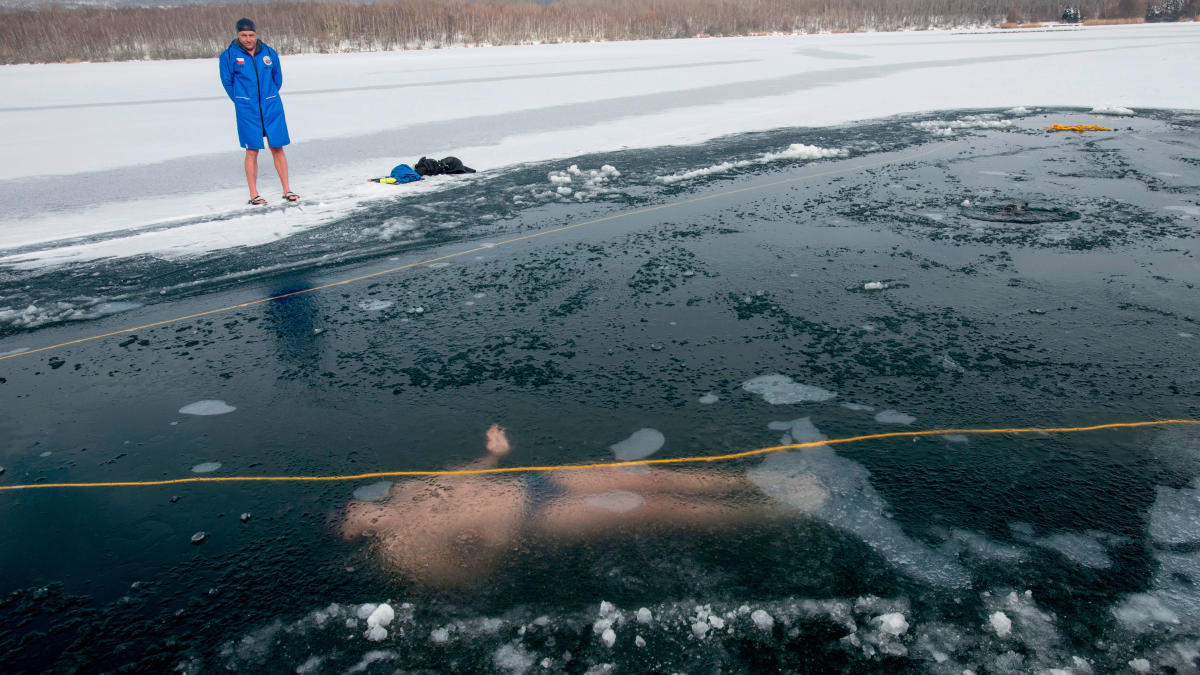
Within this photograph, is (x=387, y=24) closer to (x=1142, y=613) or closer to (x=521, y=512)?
(x=521, y=512)

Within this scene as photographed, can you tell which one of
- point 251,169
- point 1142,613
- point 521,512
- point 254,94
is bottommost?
point 1142,613

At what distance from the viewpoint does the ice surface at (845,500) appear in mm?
2420

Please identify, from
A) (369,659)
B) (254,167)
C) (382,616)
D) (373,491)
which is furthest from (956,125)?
(369,659)

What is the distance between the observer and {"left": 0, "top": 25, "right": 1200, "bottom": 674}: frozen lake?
87.4 inches

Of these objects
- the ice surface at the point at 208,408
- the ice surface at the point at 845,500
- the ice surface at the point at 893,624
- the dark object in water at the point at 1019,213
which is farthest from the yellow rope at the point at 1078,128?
the ice surface at the point at 208,408

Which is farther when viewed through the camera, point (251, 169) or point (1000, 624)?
point (251, 169)

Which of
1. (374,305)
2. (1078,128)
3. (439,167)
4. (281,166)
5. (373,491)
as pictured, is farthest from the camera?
(1078,128)

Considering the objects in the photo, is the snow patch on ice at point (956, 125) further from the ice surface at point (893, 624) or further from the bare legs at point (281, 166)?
the ice surface at point (893, 624)

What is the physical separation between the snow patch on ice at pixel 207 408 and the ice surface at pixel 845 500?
256cm

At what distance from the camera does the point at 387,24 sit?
31438 mm

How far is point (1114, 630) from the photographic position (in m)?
2.15

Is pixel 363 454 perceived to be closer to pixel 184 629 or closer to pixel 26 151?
pixel 184 629

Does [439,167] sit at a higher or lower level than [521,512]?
higher

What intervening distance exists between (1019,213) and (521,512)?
5825 mm
